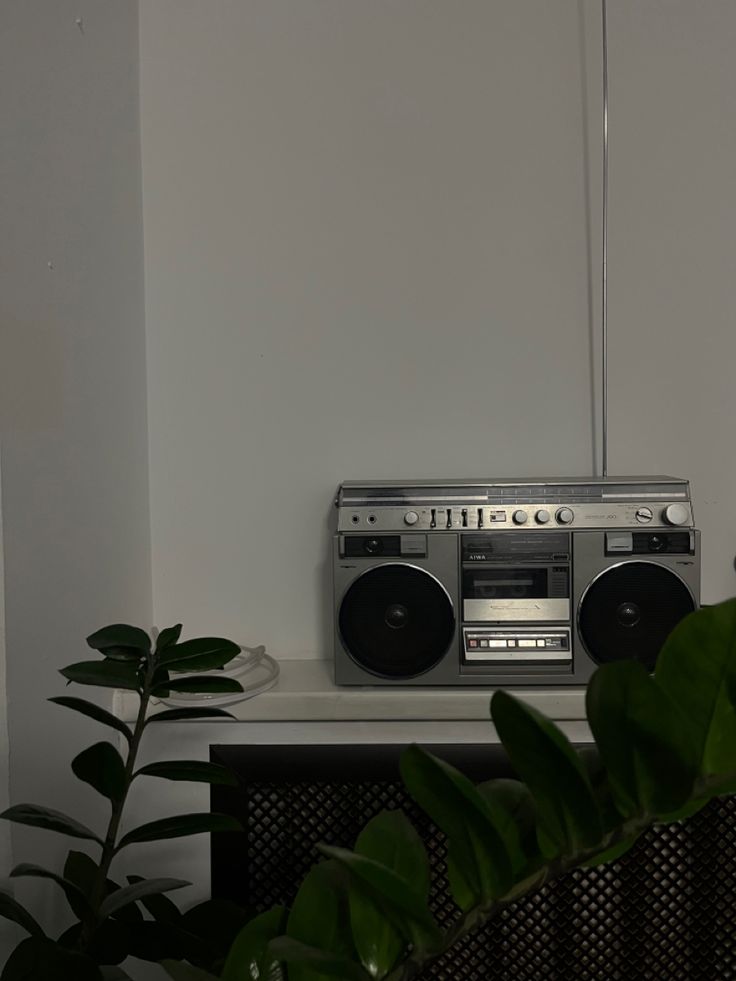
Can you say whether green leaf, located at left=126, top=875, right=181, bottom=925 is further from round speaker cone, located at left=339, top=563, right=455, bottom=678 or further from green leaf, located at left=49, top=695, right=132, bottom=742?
round speaker cone, located at left=339, top=563, right=455, bottom=678

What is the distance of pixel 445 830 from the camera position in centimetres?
32

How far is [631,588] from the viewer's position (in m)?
1.21

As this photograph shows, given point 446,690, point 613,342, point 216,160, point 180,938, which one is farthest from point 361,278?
point 180,938

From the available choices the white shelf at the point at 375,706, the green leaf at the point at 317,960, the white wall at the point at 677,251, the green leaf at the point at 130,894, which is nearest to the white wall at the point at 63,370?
the white shelf at the point at 375,706

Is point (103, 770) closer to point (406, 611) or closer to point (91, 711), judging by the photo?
point (91, 711)

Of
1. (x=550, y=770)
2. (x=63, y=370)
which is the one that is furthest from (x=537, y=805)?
(x=63, y=370)

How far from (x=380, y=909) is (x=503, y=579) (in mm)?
876

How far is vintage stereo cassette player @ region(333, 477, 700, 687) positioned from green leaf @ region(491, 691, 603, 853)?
0.91 m

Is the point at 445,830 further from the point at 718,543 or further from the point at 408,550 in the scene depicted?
the point at 718,543

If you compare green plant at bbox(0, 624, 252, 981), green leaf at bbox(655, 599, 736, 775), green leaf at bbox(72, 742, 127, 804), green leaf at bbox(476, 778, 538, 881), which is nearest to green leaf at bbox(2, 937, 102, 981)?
green plant at bbox(0, 624, 252, 981)

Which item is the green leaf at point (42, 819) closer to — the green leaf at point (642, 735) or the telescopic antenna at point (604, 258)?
the green leaf at point (642, 735)

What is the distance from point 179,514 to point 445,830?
1.22 meters

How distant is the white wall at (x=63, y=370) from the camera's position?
894 millimetres

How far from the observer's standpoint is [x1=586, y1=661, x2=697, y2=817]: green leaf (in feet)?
0.90
